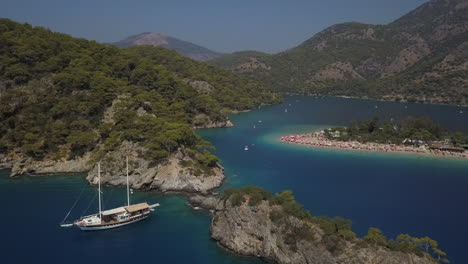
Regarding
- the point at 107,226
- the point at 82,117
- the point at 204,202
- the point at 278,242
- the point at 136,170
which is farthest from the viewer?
the point at 82,117

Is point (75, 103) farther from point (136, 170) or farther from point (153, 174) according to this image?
point (153, 174)

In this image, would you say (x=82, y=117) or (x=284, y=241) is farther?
(x=82, y=117)

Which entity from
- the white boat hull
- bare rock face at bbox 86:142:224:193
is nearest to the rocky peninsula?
the white boat hull

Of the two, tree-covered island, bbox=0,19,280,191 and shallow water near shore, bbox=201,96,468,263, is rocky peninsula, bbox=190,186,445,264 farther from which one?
tree-covered island, bbox=0,19,280,191

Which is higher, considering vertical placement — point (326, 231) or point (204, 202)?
point (326, 231)

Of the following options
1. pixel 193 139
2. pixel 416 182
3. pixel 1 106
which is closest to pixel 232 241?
pixel 193 139

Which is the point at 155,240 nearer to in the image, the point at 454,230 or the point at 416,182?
the point at 454,230

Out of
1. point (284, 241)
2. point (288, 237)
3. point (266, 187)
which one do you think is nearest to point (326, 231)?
point (288, 237)
